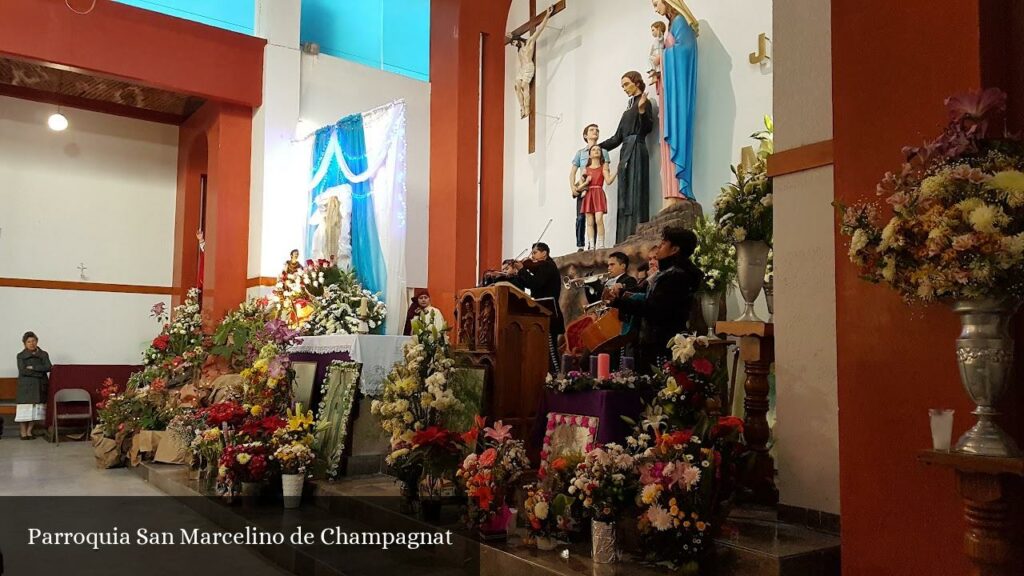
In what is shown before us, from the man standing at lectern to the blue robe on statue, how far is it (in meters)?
2.30

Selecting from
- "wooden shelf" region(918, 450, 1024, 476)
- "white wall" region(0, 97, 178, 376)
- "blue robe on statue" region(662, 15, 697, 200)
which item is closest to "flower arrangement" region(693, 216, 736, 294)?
"blue robe on statue" region(662, 15, 697, 200)

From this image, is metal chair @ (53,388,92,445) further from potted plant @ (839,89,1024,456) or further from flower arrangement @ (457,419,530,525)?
potted plant @ (839,89,1024,456)

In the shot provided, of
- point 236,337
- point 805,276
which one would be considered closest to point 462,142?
point 236,337

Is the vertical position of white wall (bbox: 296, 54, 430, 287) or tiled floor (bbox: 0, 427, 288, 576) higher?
white wall (bbox: 296, 54, 430, 287)

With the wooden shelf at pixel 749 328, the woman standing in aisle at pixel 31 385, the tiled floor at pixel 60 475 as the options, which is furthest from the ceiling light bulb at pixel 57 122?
the wooden shelf at pixel 749 328

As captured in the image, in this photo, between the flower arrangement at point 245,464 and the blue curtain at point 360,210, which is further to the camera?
the blue curtain at point 360,210

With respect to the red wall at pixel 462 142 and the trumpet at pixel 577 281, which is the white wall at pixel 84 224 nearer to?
the red wall at pixel 462 142

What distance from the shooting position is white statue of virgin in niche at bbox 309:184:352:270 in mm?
8836

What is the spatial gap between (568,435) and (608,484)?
2.57 ft

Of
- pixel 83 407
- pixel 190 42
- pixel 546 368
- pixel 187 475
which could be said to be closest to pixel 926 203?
pixel 546 368

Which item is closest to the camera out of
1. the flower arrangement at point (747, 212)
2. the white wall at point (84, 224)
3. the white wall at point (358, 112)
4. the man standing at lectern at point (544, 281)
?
the flower arrangement at point (747, 212)

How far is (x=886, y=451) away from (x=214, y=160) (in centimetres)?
1045

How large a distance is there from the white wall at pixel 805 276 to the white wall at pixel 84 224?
38.3 feet

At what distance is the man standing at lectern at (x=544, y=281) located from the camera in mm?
6152
